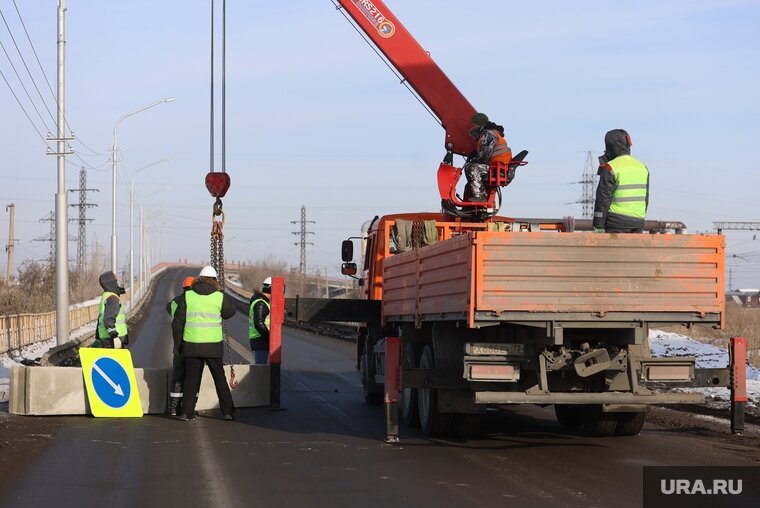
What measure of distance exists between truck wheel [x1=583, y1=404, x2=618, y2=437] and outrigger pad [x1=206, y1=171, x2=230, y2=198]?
22.7 feet

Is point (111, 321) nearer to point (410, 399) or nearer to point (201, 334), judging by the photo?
point (201, 334)

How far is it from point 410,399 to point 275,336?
102 inches

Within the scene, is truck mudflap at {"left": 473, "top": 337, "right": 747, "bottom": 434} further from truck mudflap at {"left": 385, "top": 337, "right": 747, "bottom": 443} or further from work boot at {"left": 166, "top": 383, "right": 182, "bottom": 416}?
work boot at {"left": 166, "top": 383, "right": 182, "bottom": 416}

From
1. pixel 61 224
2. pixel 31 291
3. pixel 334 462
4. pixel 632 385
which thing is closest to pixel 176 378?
pixel 334 462

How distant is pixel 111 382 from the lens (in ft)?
45.3

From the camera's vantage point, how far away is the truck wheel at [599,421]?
12.0m

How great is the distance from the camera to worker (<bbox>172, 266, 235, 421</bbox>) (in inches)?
534

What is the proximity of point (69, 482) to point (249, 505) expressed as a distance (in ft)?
6.11

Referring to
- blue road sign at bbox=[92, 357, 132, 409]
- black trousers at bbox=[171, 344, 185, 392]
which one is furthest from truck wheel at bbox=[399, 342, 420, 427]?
blue road sign at bbox=[92, 357, 132, 409]

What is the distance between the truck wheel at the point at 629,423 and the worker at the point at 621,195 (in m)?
2.18

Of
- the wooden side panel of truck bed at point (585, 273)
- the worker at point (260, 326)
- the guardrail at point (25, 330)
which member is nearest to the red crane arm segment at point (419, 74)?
the worker at point (260, 326)

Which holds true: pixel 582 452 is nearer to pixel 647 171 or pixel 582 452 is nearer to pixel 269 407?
pixel 647 171

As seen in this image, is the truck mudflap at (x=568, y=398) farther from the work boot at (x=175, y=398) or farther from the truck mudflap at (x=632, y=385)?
the work boot at (x=175, y=398)

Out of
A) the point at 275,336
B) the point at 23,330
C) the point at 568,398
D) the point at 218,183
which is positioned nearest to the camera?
the point at 568,398
